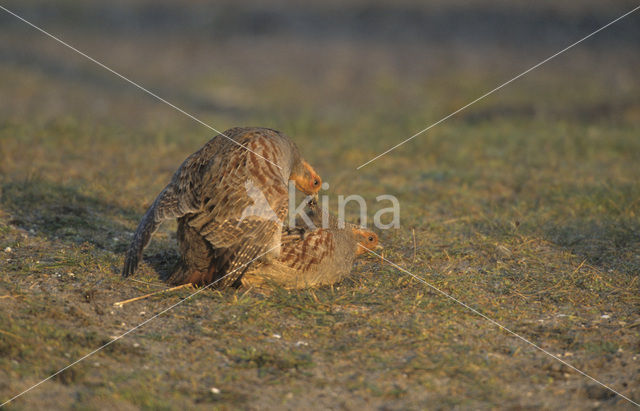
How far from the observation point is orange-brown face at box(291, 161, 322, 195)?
18.3 ft

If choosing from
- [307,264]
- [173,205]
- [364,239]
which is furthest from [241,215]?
[364,239]

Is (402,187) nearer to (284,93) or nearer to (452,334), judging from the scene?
(452,334)

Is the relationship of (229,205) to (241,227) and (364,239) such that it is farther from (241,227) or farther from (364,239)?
(364,239)

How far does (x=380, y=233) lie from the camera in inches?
244

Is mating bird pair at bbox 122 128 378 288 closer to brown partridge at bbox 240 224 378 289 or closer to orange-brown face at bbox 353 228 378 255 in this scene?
brown partridge at bbox 240 224 378 289

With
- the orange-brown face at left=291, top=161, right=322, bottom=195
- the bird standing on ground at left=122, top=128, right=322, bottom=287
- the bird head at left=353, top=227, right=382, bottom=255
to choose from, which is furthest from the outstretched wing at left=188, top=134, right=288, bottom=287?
the bird head at left=353, top=227, right=382, bottom=255

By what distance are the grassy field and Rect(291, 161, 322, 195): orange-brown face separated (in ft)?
2.43

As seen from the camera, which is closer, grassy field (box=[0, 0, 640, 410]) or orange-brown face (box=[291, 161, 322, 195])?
grassy field (box=[0, 0, 640, 410])

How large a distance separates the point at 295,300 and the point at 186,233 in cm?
87

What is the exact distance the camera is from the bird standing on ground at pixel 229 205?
4652 millimetres

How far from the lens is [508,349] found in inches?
165

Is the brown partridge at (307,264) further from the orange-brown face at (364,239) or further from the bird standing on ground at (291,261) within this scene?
the orange-brown face at (364,239)

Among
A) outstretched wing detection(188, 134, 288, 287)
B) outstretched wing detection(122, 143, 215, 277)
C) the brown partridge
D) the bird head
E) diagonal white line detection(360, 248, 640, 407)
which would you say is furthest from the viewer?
the bird head

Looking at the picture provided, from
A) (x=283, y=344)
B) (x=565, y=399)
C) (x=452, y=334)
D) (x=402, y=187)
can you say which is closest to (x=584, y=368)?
(x=565, y=399)
